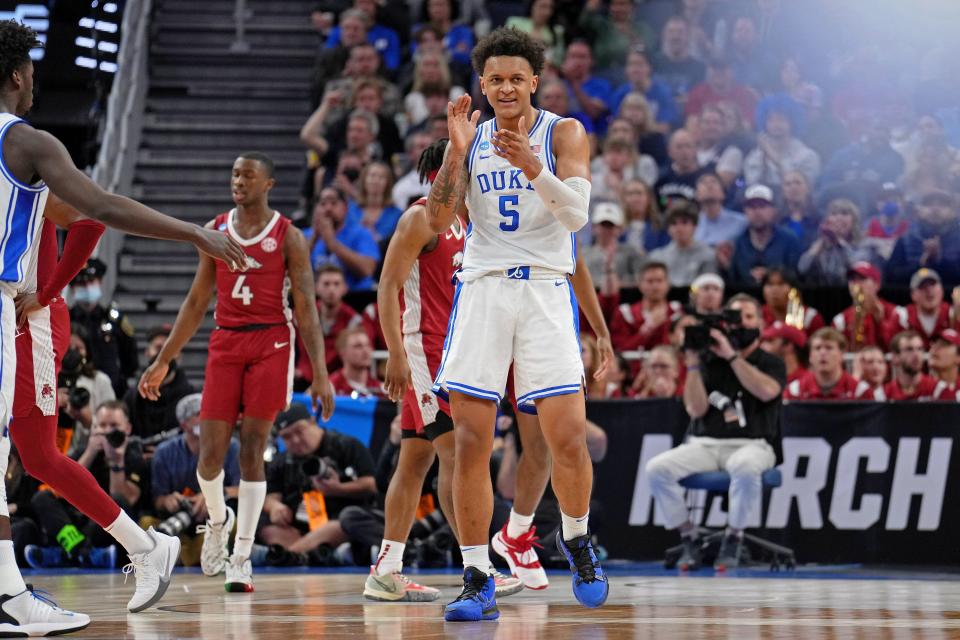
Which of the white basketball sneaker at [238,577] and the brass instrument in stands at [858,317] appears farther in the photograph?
the brass instrument in stands at [858,317]

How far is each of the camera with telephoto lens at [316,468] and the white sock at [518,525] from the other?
341 centimetres

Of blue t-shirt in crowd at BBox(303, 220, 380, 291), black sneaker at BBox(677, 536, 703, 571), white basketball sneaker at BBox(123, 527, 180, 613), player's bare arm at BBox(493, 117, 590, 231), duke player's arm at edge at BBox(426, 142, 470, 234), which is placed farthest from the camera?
blue t-shirt in crowd at BBox(303, 220, 380, 291)

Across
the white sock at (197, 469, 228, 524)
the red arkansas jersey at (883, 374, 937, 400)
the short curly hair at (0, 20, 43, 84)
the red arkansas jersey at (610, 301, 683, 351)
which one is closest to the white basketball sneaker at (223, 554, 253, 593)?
the white sock at (197, 469, 228, 524)

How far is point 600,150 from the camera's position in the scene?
15.2 m

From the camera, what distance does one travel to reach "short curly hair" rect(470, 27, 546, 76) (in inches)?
238

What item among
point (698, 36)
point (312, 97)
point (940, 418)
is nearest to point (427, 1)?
point (312, 97)

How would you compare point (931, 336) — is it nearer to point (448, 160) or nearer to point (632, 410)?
point (632, 410)

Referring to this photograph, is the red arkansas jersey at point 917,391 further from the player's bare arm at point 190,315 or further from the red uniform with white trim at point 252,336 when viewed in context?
the player's bare arm at point 190,315

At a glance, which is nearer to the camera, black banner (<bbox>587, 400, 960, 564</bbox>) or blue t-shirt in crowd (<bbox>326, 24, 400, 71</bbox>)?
black banner (<bbox>587, 400, 960, 564</bbox>)

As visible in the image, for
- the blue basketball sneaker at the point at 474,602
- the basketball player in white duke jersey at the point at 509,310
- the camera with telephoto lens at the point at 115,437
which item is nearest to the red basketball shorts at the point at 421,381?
the basketball player in white duke jersey at the point at 509,310

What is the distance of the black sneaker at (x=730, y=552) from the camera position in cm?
1004

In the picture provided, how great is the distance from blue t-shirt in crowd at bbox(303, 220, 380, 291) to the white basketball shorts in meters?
7.65

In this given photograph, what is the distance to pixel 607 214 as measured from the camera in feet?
42.8

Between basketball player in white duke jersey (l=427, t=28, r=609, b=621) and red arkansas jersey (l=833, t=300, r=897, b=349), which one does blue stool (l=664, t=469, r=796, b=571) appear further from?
basketball player in white duke jersey (l=427, t=28, r=609, b=621)
